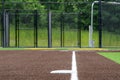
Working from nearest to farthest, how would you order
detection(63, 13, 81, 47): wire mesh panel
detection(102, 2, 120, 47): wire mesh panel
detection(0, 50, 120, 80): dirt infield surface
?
detection(0, 50, 120, 80): dirt infield surface, detection(102, 2, 120, 47): wire mesh panel, detection(63, 13, 81, 47): wire mesh panel

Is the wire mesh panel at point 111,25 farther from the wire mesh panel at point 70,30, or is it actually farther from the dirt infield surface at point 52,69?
the dirt infield surface at point 52,69

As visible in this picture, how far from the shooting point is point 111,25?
33.3 m

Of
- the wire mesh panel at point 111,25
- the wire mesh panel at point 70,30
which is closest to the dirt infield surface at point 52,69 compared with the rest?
the wire mesh panel at point 111,25

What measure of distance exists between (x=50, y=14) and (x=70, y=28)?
212cm

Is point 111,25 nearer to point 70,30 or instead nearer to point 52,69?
point 70,30

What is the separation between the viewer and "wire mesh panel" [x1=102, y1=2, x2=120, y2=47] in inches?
1298

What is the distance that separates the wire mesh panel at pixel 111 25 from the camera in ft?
108

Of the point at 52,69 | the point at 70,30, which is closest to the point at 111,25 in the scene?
the point at 70,30

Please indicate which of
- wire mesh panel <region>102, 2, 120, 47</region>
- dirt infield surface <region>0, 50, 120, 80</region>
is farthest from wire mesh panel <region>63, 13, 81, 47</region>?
dirt infield surface <region>0, 50, 120, 80</region>

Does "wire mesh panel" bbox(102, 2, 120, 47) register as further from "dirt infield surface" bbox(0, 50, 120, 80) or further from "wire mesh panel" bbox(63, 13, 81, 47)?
"dirt infield surface" bbox(0, 50, 120, 80)

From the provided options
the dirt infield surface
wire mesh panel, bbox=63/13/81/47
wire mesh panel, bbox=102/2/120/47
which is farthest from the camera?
wire mesh panel, bbox=63/13/81/47

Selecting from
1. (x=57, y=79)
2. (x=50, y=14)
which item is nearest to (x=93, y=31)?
(x=50, y=14)

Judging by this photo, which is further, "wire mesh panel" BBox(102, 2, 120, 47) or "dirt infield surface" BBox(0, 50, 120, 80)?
"wire mesh panel" BBox(102, 2, 120, 47)

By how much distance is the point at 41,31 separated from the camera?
111ft
